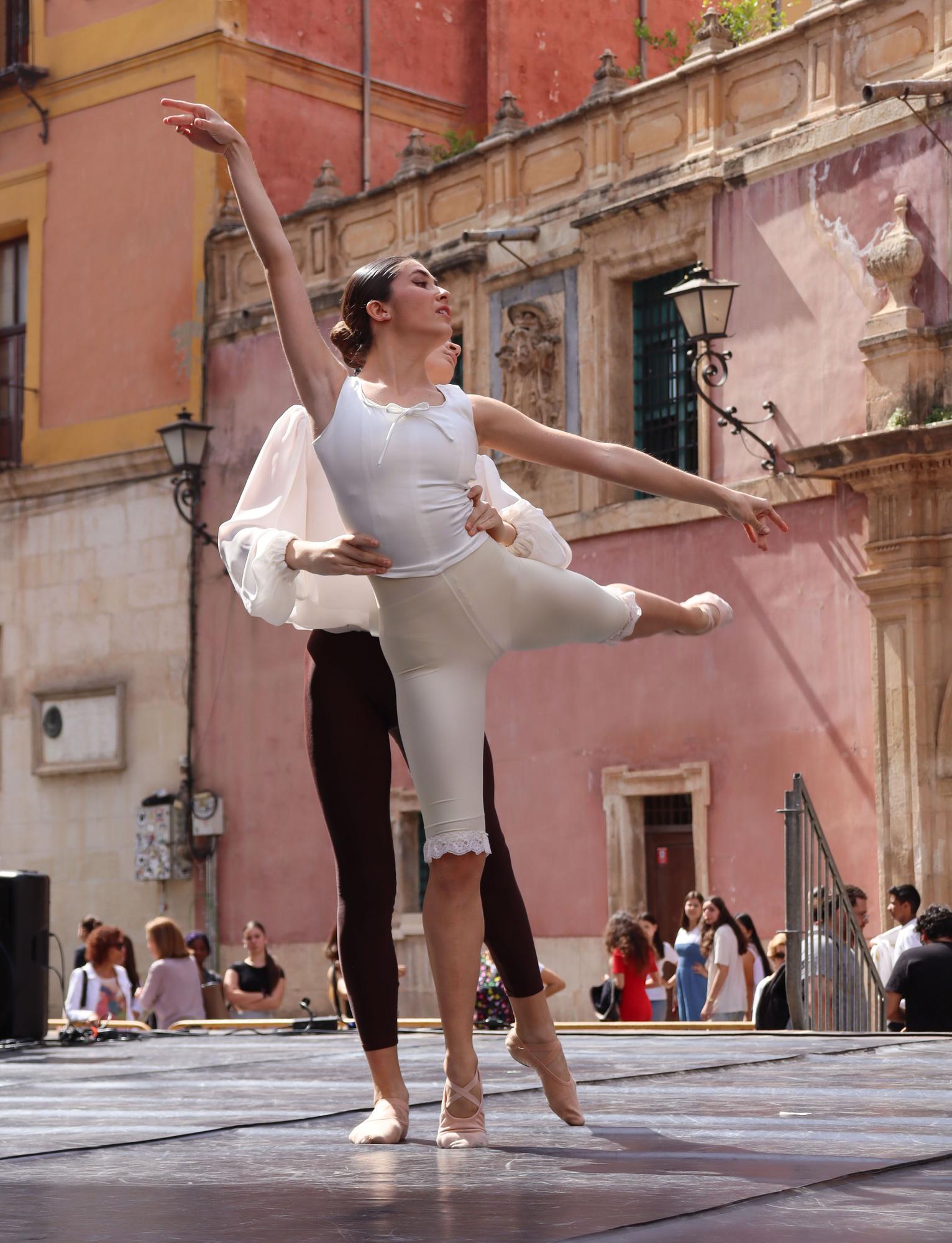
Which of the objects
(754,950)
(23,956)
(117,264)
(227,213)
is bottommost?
(754,950)

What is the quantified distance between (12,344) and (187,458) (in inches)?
171

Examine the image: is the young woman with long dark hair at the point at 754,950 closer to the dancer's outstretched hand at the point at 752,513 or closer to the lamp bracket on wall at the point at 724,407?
the lamp bracket on wall at the point at 724,407

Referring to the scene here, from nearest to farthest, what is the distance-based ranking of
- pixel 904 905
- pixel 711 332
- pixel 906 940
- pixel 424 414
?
1. pixel 424 414
2. pixel 906 940
3. pixel 904 905
4. pixel 711 332

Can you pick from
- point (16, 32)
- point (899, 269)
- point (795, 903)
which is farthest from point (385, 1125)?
point (16, 32)

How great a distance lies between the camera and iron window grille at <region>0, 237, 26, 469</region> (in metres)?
24.2

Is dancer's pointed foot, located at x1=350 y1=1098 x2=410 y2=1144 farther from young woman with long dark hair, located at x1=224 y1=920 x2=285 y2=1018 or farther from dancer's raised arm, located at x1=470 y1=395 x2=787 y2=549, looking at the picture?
young woman with long dark hair, located at x1=224 y1=920 x2=285 y2=1018

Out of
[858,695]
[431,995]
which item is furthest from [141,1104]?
[431,995]

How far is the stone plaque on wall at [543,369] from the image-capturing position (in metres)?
18.8

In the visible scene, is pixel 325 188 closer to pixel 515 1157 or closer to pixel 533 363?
pixel 533 363

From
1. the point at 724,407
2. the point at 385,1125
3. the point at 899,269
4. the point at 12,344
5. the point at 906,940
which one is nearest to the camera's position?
the point at 385,1125

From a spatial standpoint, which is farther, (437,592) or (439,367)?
(439,367)

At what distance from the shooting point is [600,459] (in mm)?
4359

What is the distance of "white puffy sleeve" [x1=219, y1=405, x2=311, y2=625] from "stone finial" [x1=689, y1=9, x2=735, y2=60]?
14.0 meters

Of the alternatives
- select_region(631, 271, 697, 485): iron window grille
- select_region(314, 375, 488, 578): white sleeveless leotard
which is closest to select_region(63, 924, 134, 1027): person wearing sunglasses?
select_region(631, 271, 697, 485): iron window grille
